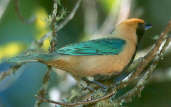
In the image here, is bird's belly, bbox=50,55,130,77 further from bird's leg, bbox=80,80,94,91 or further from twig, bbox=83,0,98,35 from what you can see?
twig, bbox=83,0,98,35

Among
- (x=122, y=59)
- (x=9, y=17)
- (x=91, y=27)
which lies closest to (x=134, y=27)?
(x=122, y=59)

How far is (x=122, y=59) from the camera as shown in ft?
15.3

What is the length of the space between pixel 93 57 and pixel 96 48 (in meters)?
0.21

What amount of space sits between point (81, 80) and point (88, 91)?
22 centimetres

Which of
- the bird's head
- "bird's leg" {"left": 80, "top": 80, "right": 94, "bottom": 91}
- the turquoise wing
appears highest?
the bird's head

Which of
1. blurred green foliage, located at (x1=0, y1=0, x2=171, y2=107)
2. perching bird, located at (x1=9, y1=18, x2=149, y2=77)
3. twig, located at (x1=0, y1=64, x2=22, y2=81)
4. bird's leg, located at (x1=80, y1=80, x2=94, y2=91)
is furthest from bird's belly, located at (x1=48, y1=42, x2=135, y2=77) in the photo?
blurred green foliage, located at (x1=0, y1=0, x2=171, y2=107)

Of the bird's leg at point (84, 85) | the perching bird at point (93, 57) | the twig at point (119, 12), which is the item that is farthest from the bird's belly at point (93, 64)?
the twig at point (119, 12)

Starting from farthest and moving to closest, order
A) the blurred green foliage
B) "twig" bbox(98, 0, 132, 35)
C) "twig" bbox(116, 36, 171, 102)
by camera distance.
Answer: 1. the blurred green foliage
2. "twig" bbox(98, 0, 132, 35)
3. "twig" bbox(116, 36, 171, 102)

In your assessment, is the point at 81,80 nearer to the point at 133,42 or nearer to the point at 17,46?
the point at 133,42

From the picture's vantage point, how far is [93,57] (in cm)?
462

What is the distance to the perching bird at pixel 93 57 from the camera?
172 inches

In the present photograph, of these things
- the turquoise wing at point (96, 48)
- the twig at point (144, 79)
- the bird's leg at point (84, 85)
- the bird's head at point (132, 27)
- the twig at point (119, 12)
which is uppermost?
the twig at point (119, 12)

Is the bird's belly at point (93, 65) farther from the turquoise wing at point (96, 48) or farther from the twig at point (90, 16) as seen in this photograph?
the twig at point (90, 16)

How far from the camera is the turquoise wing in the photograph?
14.9 feet
